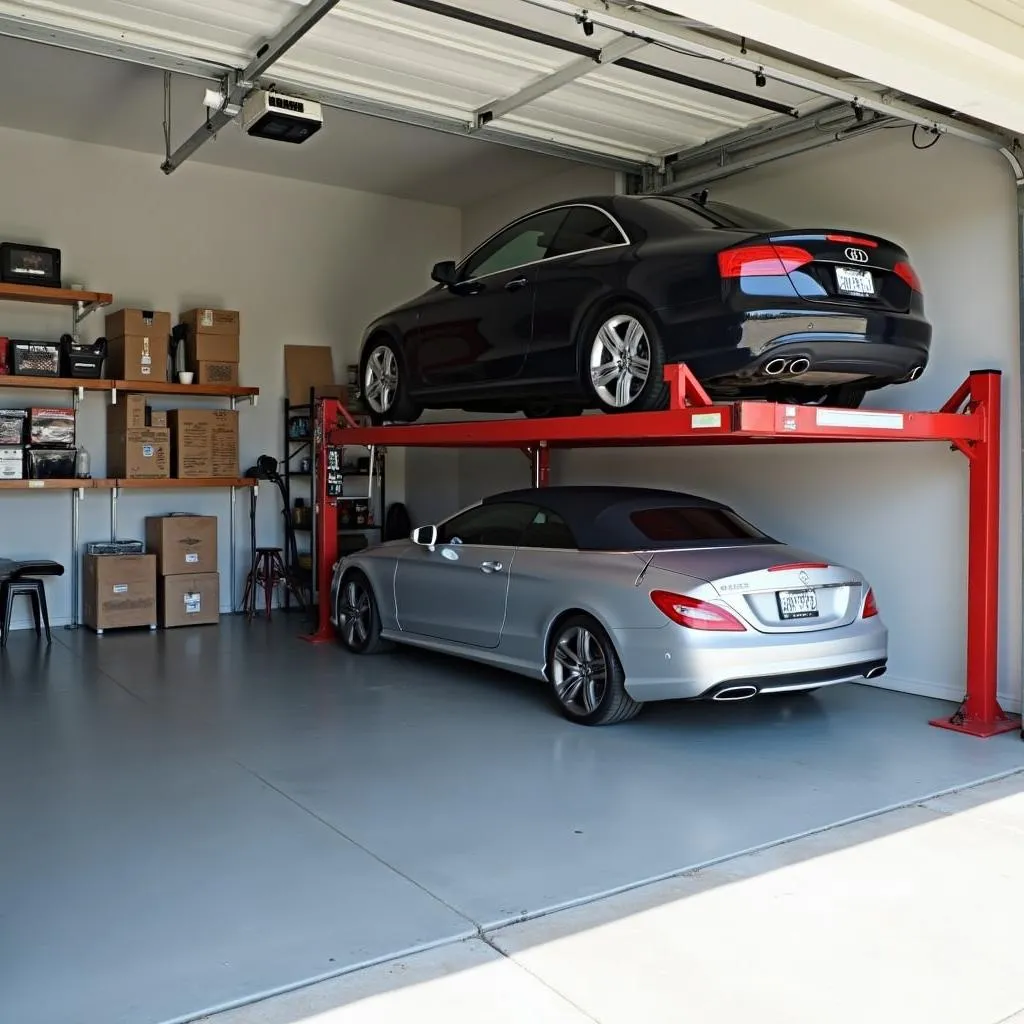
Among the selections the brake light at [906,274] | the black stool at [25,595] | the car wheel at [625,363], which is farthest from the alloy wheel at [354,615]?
the brake light at [906,274]

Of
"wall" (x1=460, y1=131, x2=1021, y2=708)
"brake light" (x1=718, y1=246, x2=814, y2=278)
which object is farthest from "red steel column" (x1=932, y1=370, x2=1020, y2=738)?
"brake light" (x1=718, y1=246, x2=814, y2=278)

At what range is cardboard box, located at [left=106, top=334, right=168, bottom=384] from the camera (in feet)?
29.2

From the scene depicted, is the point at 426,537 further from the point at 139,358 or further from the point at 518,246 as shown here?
the point at 139,358

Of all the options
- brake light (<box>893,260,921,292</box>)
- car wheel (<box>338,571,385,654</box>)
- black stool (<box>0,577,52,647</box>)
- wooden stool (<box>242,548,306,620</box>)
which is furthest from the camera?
wooden stool (<box>242,548,306,620</box>)

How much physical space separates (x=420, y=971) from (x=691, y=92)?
18.9ft

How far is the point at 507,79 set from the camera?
21.6 feet

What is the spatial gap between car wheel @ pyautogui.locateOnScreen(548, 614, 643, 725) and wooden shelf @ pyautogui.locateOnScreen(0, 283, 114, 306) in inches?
206

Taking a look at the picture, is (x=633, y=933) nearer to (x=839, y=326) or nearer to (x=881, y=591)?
(x=839, y=326)

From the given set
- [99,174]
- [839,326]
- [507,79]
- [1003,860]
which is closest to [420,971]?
[1003,860]

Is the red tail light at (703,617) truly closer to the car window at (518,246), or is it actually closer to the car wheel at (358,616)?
the car window at (518,246)

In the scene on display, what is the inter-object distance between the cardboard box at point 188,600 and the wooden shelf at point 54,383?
170 cm

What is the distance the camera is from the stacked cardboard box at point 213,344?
927cm

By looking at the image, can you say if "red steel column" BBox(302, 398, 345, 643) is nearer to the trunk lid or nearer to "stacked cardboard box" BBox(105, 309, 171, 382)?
"stacked cardboard box" BBox(105, 309, 171, 382)

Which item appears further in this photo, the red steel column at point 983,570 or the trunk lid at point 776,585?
the red steel column at point 983,570
